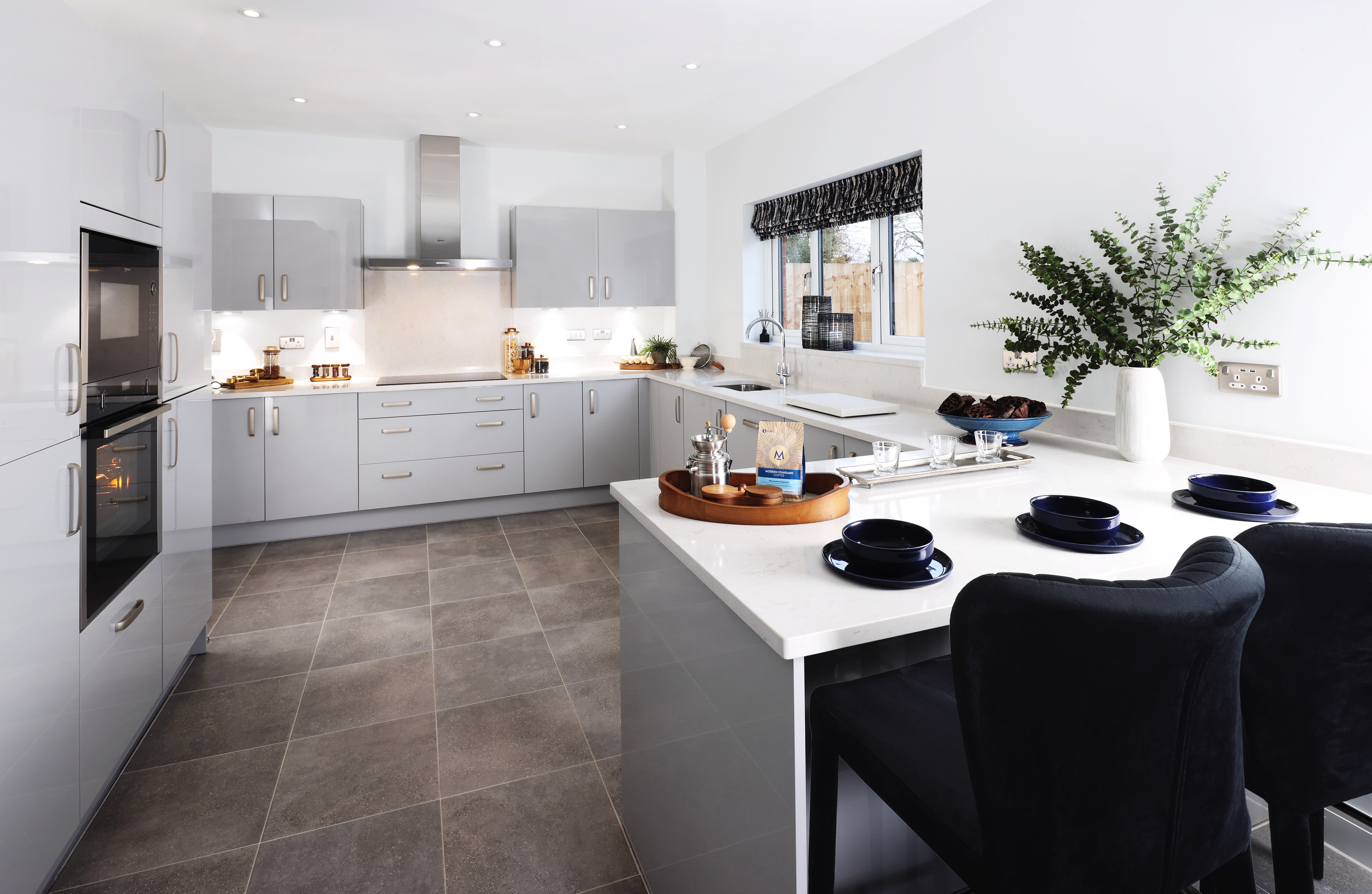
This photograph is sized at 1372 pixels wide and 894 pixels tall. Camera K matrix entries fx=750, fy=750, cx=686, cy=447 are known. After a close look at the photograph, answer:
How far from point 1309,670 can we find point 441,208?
16.3 feet

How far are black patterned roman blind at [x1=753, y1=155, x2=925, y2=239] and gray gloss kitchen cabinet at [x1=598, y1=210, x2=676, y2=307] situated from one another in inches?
32.1

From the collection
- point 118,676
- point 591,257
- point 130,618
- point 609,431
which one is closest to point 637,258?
point 591,257

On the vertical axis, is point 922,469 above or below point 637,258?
below

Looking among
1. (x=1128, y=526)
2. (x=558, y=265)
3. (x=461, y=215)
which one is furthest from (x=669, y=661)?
(x=461, y=215)

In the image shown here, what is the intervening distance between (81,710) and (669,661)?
1.42 m

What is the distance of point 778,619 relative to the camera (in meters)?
1.07

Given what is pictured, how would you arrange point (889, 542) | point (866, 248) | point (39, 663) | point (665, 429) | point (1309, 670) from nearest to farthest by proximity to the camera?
point (1309, 670) < point (889, 542) < point (39, 663) < point (866, 248) < point (665, 429)

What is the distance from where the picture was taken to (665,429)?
4934mm

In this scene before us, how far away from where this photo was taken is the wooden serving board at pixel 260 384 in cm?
438

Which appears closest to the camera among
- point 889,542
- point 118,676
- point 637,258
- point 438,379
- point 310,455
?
point 889,542

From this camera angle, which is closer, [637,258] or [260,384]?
[260,384]

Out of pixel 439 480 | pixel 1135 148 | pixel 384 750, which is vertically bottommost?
pixel 384 750

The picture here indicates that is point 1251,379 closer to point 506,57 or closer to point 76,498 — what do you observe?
point 76,498

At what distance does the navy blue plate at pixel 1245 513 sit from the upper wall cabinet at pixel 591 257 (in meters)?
4.10
